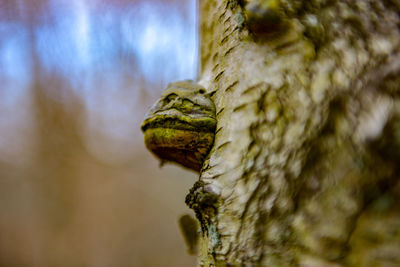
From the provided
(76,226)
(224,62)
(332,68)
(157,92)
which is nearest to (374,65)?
(332,68)

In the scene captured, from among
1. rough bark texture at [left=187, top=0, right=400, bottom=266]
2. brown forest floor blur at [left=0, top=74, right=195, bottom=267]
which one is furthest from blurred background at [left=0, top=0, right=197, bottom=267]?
rough bark texture at [left=187, top=0, right=400, bottom=266]

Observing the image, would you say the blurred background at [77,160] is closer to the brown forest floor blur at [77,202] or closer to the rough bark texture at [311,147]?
the brown forest floor blur at [77,202]

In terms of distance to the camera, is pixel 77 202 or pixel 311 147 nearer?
pixel 311 147

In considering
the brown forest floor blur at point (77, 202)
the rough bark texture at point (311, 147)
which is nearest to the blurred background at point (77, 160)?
the brown forest floor blur at point (77, 202)

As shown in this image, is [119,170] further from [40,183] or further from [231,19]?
[231,19]

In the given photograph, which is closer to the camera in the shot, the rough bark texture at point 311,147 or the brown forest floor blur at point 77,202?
the rough bark texture at point 311,147

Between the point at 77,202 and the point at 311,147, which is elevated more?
the point at 77,202

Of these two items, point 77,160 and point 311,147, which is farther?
point 77,160

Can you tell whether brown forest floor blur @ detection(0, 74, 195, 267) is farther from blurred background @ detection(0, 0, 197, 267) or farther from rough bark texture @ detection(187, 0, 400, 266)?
Answer: rough bark texture @ detection(187, 0, 400, 266)

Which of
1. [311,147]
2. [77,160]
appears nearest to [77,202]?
[77,160]

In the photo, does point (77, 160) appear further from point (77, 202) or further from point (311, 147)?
point (311, 147)
